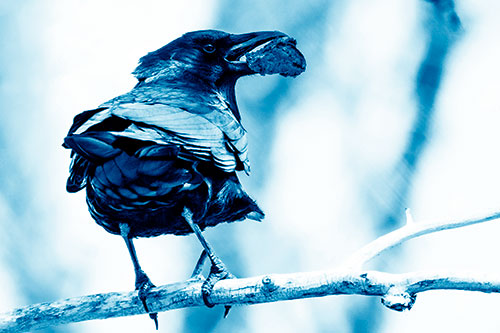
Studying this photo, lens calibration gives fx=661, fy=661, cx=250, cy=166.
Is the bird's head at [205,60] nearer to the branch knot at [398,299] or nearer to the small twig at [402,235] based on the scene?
the small twig at [402,235]

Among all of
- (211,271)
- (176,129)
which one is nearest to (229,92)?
(176,129)

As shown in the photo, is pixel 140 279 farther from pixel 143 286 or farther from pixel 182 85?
pixel 182 85

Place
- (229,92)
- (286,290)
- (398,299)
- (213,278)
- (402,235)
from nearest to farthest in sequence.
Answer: (398,299), (286,290), (213,278), (402,235), (229,92)

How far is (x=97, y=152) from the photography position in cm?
145

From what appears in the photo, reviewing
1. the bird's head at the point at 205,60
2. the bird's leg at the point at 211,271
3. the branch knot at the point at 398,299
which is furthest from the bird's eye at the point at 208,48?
the branch knot at the point at 398,299

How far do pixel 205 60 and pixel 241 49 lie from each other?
4.6 inches

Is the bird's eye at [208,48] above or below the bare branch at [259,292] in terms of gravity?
above

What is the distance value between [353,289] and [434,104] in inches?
58.6

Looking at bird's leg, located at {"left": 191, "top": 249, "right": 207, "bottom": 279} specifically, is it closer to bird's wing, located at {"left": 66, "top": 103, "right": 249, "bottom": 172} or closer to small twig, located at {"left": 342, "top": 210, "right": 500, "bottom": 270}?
bird's wing, located at {"left": 66, "top": 103, "right": 249, "bottom": 172}

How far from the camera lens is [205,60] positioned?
190cm

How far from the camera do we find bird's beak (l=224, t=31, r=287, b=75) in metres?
1.81

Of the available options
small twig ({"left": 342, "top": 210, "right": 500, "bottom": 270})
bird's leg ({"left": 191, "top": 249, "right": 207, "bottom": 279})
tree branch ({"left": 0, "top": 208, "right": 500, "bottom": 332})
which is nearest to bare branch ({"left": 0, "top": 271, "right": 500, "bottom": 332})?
tree branch ({"left": 0, "top": 208, "right": 500, "bottom": 332})

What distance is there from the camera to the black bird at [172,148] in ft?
4.94

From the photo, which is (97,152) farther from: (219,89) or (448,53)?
(448,53)
